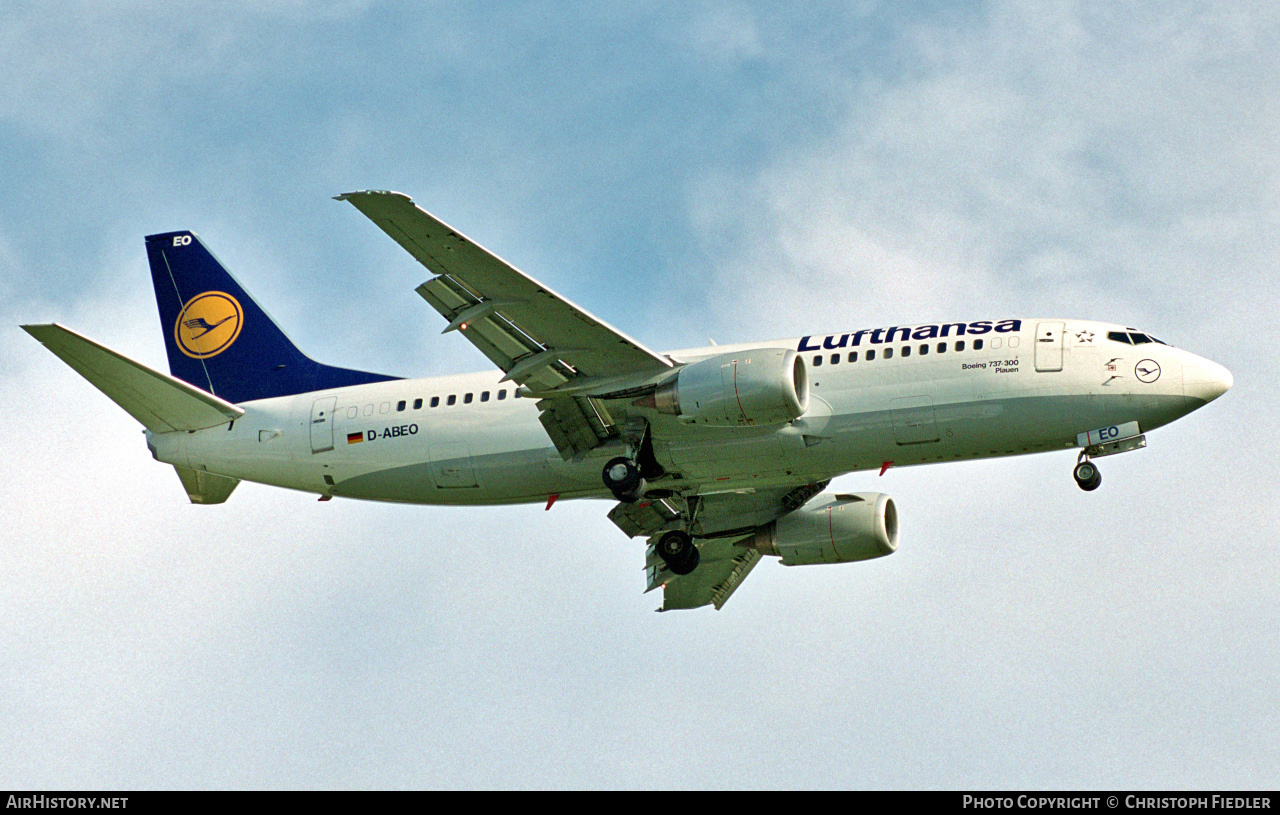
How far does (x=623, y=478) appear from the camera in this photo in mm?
34219

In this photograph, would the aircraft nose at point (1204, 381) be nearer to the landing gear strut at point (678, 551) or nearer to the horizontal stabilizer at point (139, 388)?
the landing gear strut at point (678, 551)

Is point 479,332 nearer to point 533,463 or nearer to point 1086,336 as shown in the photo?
point 533,463

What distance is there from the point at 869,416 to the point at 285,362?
16938mm

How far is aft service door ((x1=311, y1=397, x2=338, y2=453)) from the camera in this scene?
124 ft

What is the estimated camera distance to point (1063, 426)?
33094mm

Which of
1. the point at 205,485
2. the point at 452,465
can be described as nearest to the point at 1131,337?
the point at 452,465

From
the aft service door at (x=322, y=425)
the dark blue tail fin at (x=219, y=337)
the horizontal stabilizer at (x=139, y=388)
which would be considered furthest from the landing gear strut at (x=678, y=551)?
the horizontal stabilizer at (x=139, y=388)

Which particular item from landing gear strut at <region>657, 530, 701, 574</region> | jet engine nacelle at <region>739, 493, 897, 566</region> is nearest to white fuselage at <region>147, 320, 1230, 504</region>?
landing gear strut at <region>657, 530, 701, 574</region>

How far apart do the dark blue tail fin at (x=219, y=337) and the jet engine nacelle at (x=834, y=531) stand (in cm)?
1200

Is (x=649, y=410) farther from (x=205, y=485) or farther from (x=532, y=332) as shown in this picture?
(x=205, y=485)

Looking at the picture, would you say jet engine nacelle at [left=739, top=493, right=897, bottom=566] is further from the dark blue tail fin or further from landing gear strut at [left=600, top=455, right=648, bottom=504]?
the dark blue tail fin
